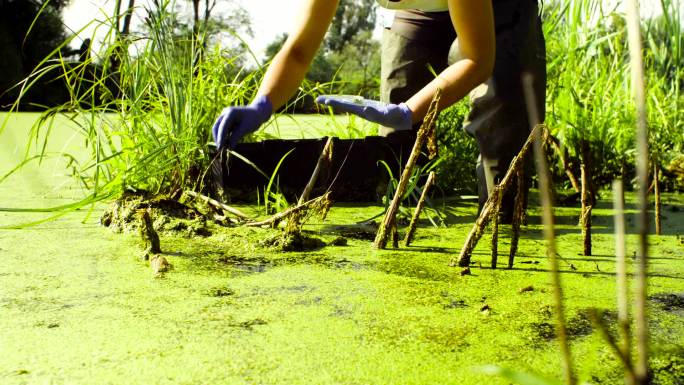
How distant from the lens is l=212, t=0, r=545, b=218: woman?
5.74 feet

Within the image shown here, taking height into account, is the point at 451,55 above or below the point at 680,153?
above

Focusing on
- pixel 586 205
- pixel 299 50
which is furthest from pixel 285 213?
pixel 586 205

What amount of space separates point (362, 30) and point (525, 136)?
26188 millimetres

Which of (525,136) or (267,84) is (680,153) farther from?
(267,84)

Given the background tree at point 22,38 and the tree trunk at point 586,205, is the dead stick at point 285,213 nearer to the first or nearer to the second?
the tree trunk at point 586,205

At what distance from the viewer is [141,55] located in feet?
7.94

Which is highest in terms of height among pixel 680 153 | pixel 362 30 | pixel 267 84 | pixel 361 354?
pixel 362 30

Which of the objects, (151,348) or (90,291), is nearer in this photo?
(151,348)

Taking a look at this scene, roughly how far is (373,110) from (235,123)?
0.33 m

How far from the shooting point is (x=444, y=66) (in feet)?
8.70

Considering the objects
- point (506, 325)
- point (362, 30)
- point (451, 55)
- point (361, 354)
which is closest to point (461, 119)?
point (451, 55)

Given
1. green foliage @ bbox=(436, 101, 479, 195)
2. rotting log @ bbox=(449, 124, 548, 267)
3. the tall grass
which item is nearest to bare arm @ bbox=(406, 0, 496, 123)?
rotting log @ bbox=(449, 124, 548, 267)

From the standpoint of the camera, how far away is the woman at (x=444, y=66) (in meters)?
1.75

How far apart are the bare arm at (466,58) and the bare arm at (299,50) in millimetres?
301
